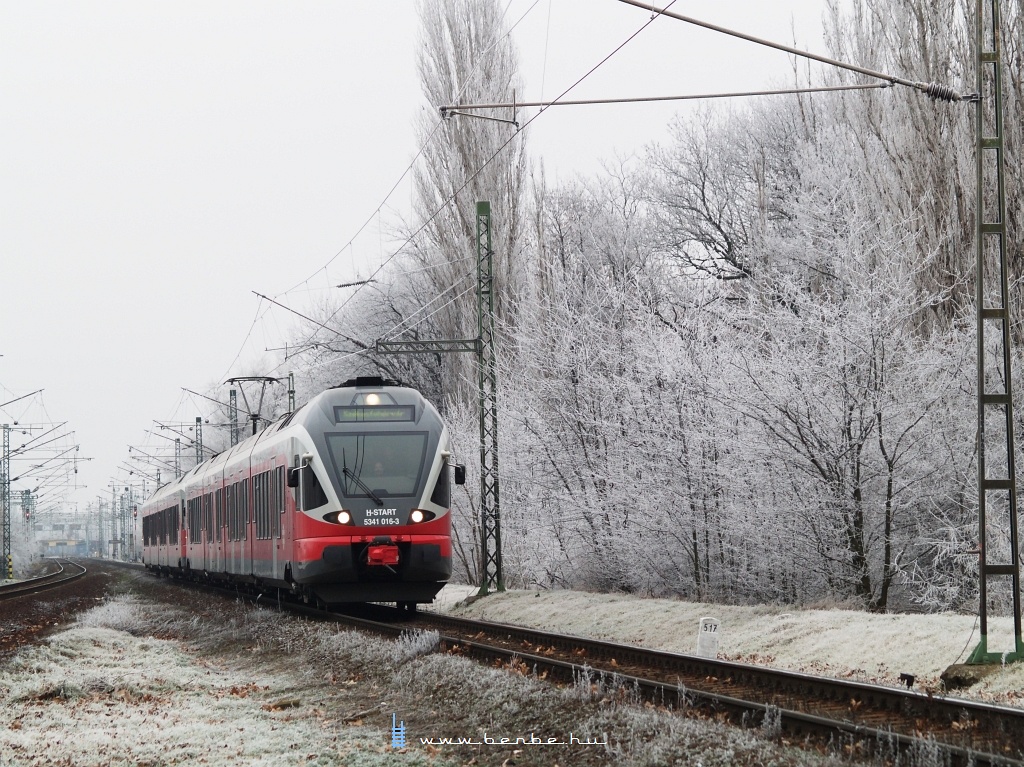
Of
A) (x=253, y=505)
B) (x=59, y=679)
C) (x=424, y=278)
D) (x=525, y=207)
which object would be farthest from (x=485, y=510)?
(x=424, y=278)

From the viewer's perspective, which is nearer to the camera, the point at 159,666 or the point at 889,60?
the point at 159,666

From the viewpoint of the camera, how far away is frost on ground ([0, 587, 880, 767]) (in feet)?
26.1

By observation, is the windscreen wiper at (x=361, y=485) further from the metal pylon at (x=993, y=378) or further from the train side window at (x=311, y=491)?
the metal pylon at (x=993, y=378)

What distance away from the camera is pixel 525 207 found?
37156mm

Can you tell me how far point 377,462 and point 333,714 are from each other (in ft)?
28.1

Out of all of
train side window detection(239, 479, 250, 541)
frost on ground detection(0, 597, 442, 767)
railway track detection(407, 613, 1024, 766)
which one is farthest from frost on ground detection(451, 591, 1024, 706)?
train side window detection(239, 479, 250, 541)

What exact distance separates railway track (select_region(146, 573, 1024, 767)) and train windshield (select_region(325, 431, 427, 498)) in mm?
4668

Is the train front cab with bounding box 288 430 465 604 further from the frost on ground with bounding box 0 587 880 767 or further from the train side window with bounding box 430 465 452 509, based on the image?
the frost on ground with bounding box 0 587 880 767

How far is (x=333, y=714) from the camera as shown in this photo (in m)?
10.4

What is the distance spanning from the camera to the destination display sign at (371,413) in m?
19.1

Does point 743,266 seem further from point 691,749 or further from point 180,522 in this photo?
point 691,749

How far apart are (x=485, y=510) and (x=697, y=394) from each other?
457 centimetres

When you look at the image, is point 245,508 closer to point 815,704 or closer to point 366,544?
point 366,544

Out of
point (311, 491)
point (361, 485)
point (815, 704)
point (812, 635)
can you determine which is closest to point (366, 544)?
point (361, 485)
